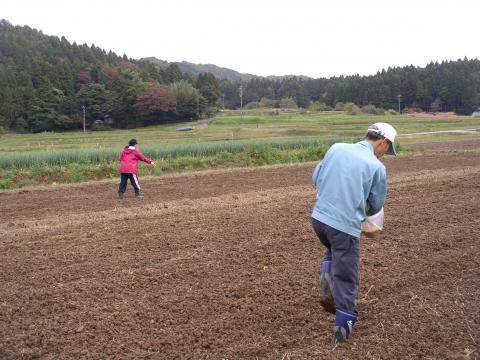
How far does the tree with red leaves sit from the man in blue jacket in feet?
239

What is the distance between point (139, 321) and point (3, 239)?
444 cm

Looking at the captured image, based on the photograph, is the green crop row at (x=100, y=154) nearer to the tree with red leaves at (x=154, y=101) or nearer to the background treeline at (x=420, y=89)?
the tree with red leaves at (x=154, y=101)

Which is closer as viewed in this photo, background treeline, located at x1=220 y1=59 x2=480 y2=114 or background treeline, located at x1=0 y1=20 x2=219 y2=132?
background treeline, located at x1=0 y1=20 x2=219 y2=132

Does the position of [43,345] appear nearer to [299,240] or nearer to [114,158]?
[299,240]

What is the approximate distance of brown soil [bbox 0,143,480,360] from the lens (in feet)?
12.5

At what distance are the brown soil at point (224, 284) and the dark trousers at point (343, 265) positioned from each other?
42 centimetres

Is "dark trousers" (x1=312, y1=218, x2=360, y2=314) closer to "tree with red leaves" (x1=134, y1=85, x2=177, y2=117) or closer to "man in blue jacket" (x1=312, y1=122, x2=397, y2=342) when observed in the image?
"man in blue jacket" (x1=312, y1=122, x2=397, y2=342)

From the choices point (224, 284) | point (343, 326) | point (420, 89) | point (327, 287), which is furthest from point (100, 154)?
point (420, 89)

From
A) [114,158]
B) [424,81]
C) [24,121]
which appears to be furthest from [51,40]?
[114,158]

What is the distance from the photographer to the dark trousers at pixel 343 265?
361 cm

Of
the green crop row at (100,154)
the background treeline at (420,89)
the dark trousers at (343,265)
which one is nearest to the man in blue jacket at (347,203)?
the dark trousers at (343,265)

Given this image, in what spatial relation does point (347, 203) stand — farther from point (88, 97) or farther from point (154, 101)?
point (88, 97)

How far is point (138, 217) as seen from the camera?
8.80 meters

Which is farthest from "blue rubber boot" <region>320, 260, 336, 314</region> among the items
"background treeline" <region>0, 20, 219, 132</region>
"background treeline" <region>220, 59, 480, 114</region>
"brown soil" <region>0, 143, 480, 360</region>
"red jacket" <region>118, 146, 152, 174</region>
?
"background treeline" <region>220, 59, 480, 114</region>
